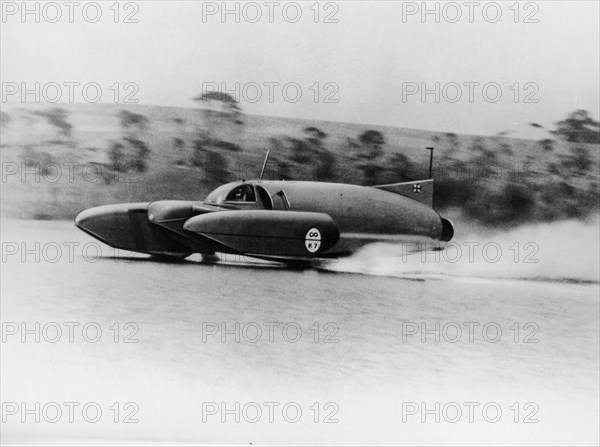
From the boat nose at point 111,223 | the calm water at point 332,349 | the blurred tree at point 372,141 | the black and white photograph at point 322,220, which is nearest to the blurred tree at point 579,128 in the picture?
the black and white photograph at point 322,220

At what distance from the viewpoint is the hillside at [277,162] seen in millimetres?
3508

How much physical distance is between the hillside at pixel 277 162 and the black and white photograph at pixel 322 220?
0.4 inches

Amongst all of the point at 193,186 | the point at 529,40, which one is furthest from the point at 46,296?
the point at 529,40

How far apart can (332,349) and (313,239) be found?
1.77 ft

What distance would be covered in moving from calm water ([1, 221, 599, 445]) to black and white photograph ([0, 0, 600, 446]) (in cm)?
1

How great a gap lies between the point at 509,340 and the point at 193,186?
171 cm

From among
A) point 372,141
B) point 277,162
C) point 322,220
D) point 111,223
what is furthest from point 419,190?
point 111,223

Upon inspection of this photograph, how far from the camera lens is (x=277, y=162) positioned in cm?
353

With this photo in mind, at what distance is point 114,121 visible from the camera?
353 centimetres

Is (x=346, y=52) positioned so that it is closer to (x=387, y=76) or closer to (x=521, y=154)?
(x=387, y=76)

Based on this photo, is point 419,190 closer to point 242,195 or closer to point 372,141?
point 372,141

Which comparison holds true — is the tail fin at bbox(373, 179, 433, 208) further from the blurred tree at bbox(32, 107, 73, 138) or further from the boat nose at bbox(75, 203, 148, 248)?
the blurred tree at bbox(32, 107, 73, 138)

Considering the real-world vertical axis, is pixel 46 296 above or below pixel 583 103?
below

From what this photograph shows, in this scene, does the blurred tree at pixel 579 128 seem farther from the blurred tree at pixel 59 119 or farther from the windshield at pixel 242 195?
the blurred tree at pixel 59 119
